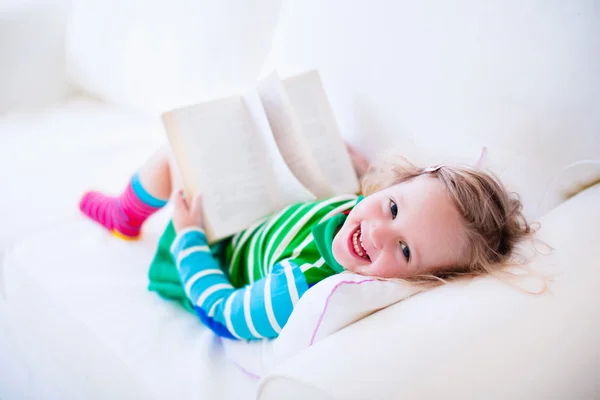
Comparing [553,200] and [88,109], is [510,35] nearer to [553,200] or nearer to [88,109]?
[553,200]

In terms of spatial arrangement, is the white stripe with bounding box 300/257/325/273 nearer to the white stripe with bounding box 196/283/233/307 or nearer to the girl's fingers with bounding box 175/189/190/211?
the white stripe with bounding box 196/283/233/307

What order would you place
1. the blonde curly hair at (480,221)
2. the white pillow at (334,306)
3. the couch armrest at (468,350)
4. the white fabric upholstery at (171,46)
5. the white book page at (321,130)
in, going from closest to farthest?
1. the couch armrest at (468,350)
2. the white pillow at (334,306)
3. the blonde curly hair at (480,221)
4. the white book page at (321,130)
5. the white fabric upholstery at (171,46)

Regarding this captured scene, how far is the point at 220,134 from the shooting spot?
0.91 m

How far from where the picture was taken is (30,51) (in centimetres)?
126

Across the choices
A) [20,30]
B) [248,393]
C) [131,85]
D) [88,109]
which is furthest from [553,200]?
[20,30]

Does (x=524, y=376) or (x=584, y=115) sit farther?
(x=584, y=115)

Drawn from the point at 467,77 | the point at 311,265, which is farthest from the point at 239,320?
the point at 467,77

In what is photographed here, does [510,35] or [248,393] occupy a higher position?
[510,35]

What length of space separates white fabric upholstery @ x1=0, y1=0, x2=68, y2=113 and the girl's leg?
527 mm

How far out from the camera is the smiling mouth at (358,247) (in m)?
0.71

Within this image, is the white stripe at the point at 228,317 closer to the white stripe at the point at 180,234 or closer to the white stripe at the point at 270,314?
the white stripe at the point at 270,314

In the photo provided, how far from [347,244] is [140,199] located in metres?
0.46

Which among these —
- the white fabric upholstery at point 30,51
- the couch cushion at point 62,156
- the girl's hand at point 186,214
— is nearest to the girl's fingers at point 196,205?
the girl's hand at point 186,214

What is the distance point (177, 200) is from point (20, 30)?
2.37 ft
